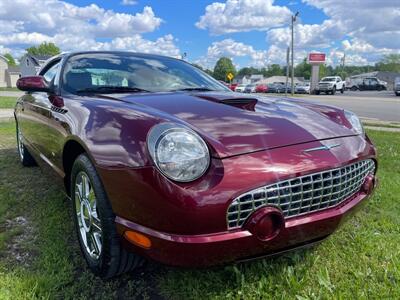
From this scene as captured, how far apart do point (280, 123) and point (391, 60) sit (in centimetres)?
11135

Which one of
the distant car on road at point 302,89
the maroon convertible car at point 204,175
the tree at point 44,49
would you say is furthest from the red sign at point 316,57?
the tree at point 44,49

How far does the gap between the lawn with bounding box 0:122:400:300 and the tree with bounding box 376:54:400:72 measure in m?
105

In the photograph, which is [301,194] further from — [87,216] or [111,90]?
[111,90]

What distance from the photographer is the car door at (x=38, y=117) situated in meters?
3.21

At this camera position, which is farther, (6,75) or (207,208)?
(6,75)

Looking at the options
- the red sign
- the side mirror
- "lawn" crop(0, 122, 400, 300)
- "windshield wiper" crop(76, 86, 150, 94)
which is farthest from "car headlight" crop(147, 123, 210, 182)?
the red sign

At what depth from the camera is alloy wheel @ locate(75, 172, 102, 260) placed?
2260mm

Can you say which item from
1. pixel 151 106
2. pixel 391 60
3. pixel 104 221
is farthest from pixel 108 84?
pixel 391 60

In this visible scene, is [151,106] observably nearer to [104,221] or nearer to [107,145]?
[107,145]

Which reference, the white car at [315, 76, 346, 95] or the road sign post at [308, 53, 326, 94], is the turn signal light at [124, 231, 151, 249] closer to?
the white car at [315, 76, 346, 95]

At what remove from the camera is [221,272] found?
229 centimetres

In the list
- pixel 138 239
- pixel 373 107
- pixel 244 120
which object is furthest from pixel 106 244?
pixel 373 107

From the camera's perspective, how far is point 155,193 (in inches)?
68.1

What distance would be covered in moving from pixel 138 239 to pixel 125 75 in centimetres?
172
